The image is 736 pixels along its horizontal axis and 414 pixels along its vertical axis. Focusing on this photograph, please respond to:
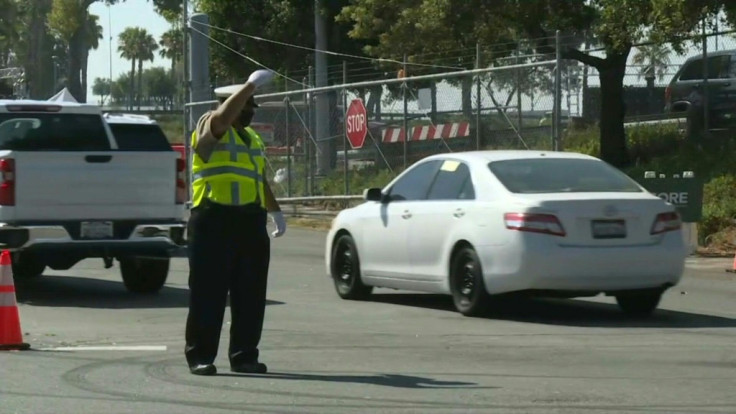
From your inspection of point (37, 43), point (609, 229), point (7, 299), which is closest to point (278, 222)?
point (7, 299)

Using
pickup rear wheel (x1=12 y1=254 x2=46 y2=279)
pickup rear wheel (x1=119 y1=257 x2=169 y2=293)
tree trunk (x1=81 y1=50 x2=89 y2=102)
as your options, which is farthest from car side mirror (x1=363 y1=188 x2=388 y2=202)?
tree trunk (x1=81 y1=50 x2=89 y2=102)

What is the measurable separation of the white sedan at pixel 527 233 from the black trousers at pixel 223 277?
339cm

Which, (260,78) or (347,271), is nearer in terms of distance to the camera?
(260,78)

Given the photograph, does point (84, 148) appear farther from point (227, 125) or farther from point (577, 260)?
point (227, 125)

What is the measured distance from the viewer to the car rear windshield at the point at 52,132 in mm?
15578

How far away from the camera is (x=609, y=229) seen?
12953mm

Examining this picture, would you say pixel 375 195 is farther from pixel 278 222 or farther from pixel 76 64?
pixel 76 64

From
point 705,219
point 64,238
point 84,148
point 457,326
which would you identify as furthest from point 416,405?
point 705,219

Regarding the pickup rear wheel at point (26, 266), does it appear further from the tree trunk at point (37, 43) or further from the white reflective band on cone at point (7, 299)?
the tree trunk at point (37, 43)

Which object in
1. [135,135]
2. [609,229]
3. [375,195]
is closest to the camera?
[609,229]

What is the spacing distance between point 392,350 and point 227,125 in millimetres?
2437

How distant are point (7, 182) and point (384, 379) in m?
6.34

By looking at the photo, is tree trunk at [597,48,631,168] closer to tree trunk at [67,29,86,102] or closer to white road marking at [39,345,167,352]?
white road marking at [39,345,167,352]

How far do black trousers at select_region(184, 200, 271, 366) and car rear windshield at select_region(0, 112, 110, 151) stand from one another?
606 cm
